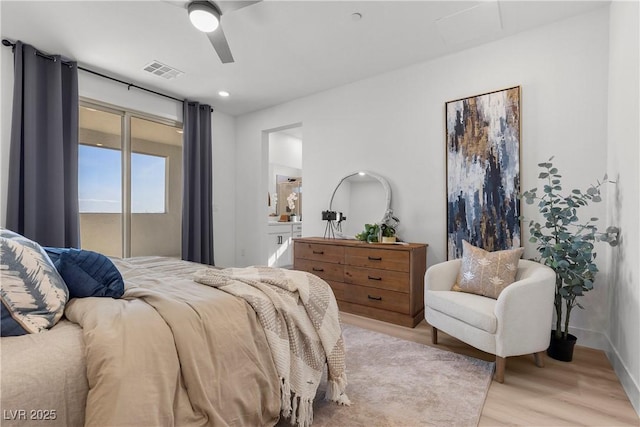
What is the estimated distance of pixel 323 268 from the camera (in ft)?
11.6

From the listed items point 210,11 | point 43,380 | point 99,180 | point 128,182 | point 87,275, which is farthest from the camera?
point 128,182

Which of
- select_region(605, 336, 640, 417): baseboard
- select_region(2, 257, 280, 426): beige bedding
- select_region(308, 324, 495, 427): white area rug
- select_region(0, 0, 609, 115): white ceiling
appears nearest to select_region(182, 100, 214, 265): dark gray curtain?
select_region(0, 0, 609, 115): white ceiling

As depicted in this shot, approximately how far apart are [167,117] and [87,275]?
3659 millimetres

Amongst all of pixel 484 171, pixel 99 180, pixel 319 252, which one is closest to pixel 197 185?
pixel 99 180

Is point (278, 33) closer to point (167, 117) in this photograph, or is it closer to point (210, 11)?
point (210, 11)

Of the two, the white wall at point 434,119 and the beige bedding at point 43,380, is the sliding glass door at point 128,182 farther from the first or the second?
the beige bedding at point 43,380

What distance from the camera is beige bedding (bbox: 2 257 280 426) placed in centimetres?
94

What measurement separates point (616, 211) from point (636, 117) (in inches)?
28.3

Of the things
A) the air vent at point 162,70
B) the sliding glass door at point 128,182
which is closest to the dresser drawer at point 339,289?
the sliding glass door at point 128,182

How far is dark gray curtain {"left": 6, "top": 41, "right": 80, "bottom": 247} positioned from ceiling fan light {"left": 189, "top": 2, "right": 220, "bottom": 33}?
2105 mm

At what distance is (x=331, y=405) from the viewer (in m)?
1.74

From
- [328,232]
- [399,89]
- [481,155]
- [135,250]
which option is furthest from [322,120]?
[135,250]

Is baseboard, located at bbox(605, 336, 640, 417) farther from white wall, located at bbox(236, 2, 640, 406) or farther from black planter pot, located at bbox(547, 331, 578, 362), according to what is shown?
black planter pot, located at bbox(547, 331, 578, 362)

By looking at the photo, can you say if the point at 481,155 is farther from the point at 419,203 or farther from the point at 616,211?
the point at 616,211
